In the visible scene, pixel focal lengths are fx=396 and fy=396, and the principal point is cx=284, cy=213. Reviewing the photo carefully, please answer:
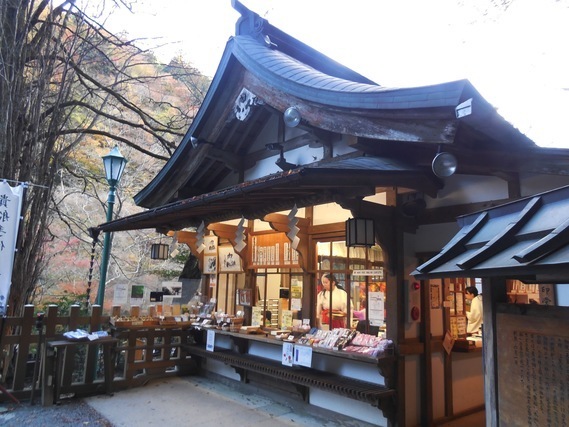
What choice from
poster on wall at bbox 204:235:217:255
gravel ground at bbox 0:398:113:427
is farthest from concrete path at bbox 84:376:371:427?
poster on wall at bbox 204:235:217:255

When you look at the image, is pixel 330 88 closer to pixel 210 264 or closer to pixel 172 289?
pixel 210 264

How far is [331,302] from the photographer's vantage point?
6.46 metres

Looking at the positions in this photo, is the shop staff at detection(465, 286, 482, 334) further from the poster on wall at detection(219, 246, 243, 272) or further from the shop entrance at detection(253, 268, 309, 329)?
the poster on wall at detection(219, 246, 243, 272)

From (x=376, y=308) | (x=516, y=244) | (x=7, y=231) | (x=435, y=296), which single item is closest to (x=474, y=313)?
(x=435, y=296)

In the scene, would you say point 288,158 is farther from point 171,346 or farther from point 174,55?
point 174,55

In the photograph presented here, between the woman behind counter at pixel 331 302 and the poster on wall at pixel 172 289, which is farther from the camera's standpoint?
the poster on wall at pixel 172 289

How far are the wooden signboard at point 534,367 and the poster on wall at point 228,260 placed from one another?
6.35 metres

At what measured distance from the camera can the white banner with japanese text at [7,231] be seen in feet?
20.4

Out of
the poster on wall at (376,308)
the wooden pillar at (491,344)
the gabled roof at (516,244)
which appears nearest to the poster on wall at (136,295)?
the poster on wall at (376,308)

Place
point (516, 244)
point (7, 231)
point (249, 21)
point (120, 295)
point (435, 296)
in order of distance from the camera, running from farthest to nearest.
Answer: point (120, 295)
point (249, 21)
point (7, 231)
point (435, 296)
point (516, 244)

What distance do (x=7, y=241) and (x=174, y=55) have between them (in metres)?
8.41

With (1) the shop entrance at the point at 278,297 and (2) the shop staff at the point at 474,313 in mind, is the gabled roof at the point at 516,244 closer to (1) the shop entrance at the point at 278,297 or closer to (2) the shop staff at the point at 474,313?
(1) the shop entrance at the point at 278,297

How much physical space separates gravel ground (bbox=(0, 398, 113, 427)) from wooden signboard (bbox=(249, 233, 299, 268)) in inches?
143

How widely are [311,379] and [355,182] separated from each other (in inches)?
123
